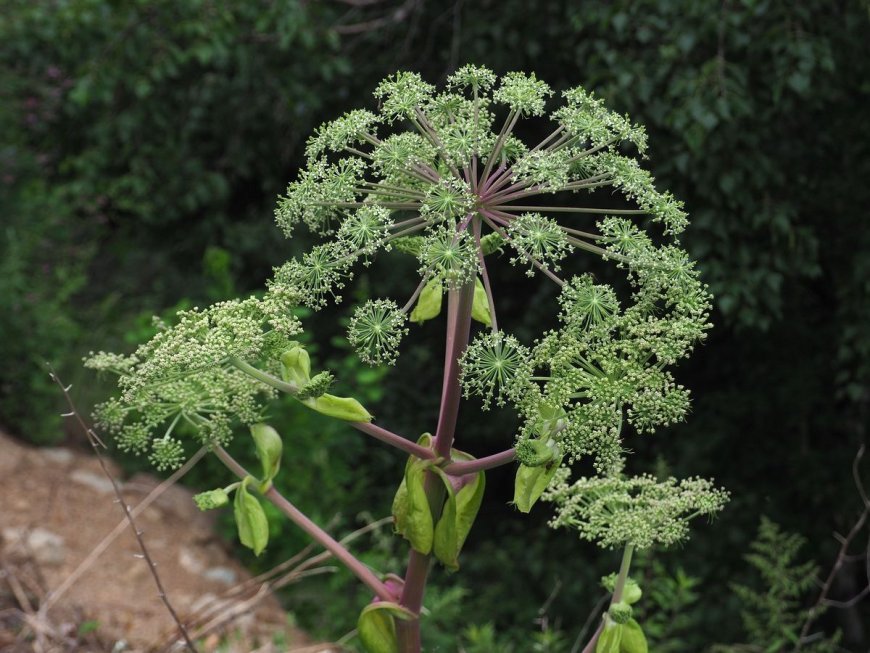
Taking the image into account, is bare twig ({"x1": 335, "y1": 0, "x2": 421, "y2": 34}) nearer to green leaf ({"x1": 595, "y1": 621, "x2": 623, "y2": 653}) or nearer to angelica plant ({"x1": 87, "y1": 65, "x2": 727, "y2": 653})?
angelica plant ({"x1": 87, "y1": 65, "x2": 727, "y2": 653})

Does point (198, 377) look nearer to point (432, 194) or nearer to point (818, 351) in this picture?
point (432, 194)

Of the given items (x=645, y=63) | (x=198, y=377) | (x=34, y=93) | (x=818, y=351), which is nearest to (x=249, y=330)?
(x=198, y=377)

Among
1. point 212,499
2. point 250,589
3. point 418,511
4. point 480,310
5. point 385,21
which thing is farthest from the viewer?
point 385,21

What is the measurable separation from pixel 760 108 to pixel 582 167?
261 centimetres

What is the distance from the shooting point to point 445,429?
5.79 feet

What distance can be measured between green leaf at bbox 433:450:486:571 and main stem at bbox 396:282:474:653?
26 mm

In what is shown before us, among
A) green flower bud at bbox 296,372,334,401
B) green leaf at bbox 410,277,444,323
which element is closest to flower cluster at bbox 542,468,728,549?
green leaf at bbox 410,277,444,323

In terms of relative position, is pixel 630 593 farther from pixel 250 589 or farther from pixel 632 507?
pixel 250 589

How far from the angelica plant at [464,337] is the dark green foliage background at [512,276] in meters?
1.57

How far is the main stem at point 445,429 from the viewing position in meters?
1.71

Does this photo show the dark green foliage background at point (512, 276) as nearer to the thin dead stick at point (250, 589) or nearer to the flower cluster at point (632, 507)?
the thin dead stick at point (250, 589)

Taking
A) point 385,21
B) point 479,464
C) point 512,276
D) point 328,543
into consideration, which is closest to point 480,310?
point 479,464

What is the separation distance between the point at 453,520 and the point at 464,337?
0.30m

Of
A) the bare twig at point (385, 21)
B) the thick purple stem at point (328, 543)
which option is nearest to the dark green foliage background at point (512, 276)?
the bare twig at point (385, 21)
